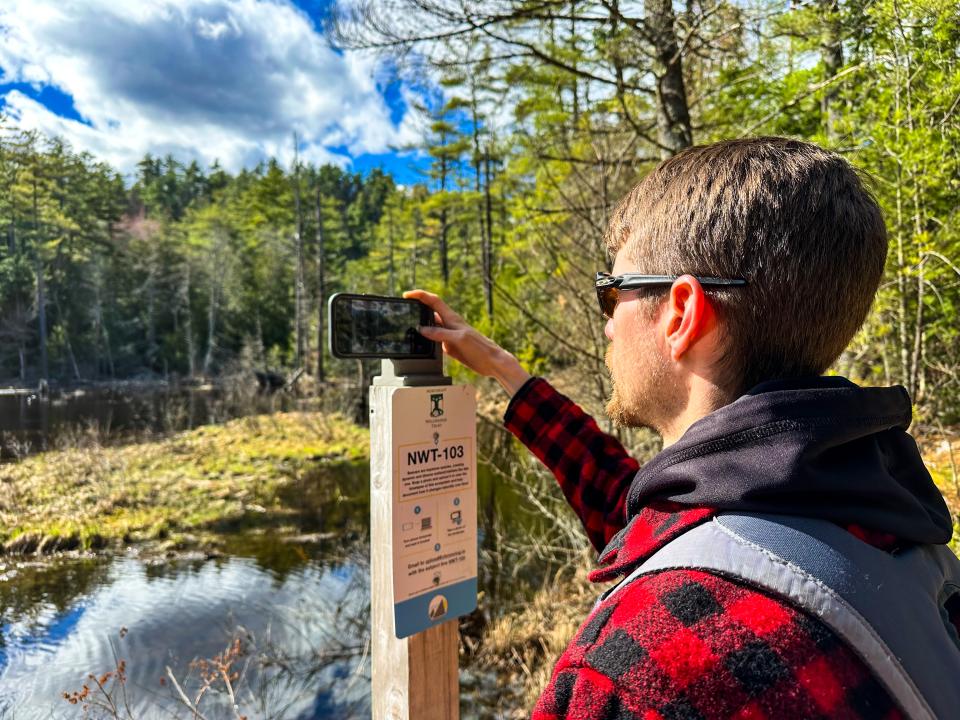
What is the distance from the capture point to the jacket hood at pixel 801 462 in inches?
26.2

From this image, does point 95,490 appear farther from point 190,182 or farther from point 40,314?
point 190,182

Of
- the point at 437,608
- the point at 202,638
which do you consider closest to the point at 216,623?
the point at 202,638

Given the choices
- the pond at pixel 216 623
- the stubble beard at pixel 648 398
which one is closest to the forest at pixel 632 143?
the stubble beard at pixel 648 398

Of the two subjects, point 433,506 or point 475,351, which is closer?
point 433,506

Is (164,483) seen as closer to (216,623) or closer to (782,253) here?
(216,623)

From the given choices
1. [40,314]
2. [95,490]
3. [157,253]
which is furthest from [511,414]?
[157,253]

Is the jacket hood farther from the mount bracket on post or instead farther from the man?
the mount bracket on post

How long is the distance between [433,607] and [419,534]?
201mm

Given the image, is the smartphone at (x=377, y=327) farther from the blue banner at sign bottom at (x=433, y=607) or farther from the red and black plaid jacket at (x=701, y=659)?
the red and black plaid jacket at (x=701, y=659)

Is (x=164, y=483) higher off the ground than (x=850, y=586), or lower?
lower

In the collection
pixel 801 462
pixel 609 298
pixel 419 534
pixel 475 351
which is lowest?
pixel 419 534

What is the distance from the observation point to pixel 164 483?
11125 mm

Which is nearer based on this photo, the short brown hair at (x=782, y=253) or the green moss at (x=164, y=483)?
the short brown hair at (x=782, y=253)

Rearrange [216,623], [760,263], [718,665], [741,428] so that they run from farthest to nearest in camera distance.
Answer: [216,623], [760,263], [741,428], [718,665]
